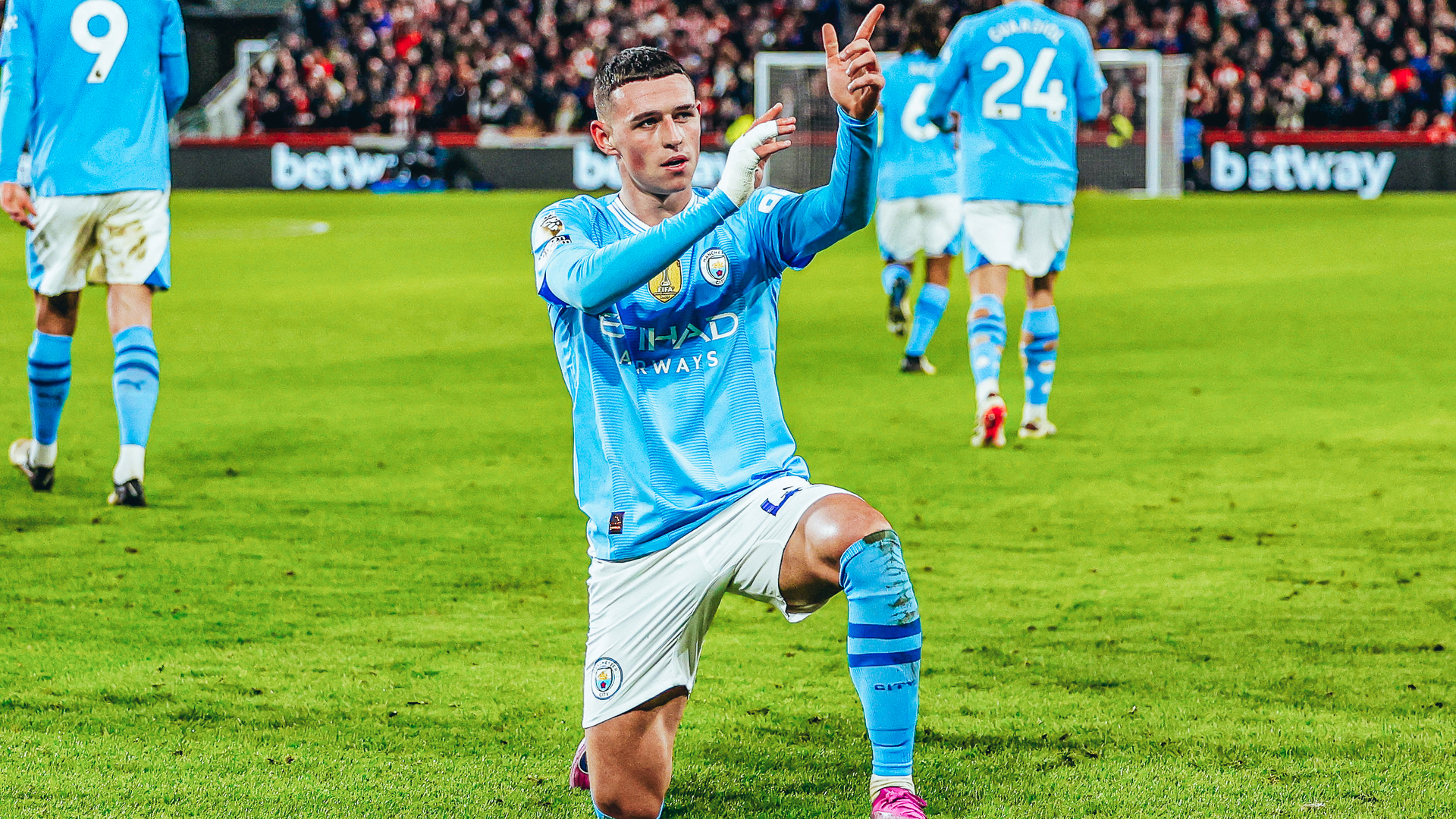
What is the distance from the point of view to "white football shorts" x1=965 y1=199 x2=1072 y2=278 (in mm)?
7531

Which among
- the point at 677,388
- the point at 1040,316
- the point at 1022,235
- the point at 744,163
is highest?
the point at 744,163

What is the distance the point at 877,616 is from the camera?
9.54 ft

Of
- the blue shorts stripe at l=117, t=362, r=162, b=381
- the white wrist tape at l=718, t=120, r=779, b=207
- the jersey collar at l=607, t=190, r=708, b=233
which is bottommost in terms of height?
the blue shorts stripe at l=117, t=362, r=162, b=381

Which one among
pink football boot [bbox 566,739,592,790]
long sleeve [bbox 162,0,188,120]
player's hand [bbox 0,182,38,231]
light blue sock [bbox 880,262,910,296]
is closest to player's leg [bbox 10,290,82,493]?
player's hand [bbox 0,182,38,231]

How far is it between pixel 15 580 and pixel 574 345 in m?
2.61

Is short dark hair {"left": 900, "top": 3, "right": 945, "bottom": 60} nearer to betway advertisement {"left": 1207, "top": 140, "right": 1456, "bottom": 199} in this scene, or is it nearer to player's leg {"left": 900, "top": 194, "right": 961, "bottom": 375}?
player's leg {"left": 900, "top": 194, "right": 961, "bottom": 375}

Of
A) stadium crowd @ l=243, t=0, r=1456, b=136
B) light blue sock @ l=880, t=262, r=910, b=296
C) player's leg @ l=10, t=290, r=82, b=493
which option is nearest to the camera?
player's leg @ l=10, t=290, r=82, b=493

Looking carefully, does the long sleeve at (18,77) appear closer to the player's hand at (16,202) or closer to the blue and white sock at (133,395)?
the player's hand at (16,202)

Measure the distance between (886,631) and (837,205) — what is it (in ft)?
2.61

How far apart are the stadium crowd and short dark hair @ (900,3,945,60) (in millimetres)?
18473

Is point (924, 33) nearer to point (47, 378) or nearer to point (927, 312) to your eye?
point (927, 312)

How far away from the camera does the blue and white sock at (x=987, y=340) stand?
736 cm

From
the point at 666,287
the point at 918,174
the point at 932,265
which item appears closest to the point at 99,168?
the point at 666,287

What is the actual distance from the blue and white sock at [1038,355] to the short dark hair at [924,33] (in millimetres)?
2514
